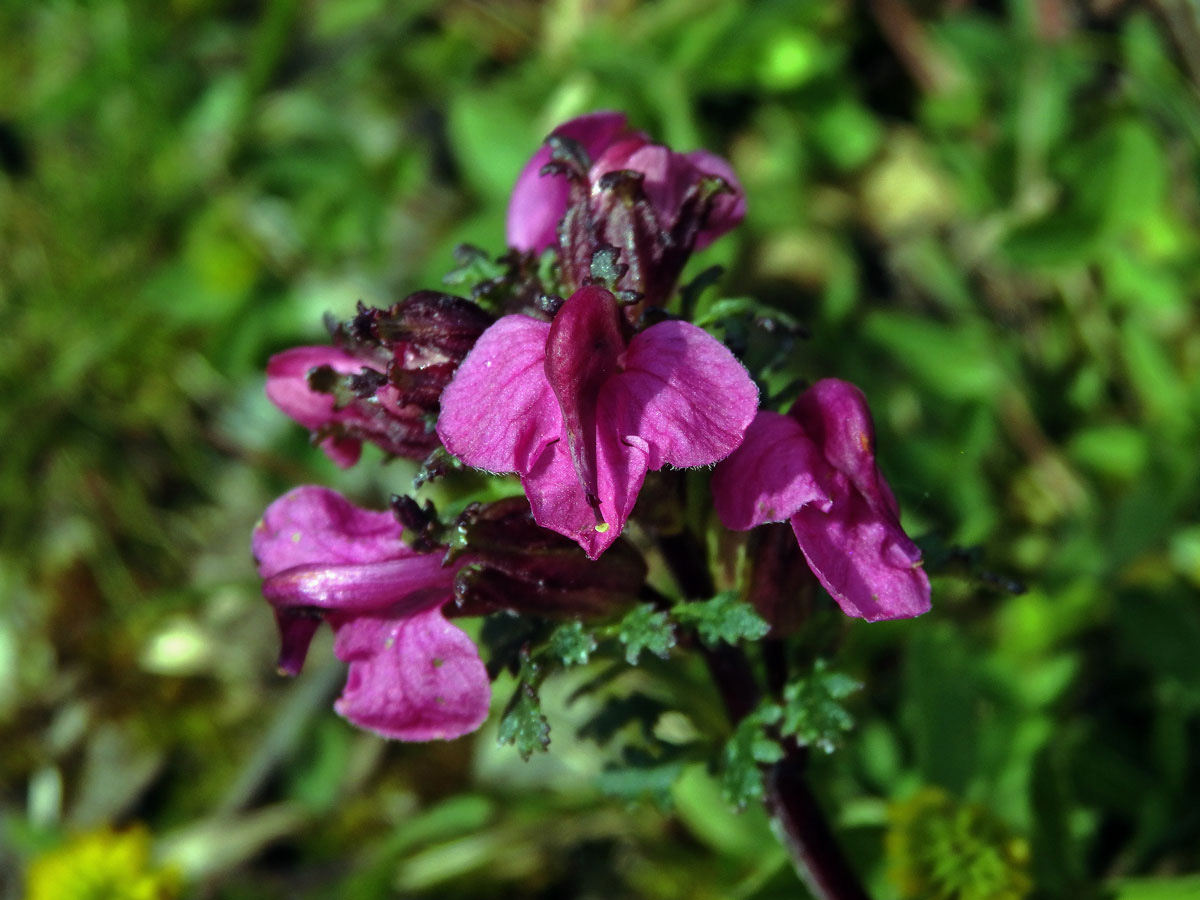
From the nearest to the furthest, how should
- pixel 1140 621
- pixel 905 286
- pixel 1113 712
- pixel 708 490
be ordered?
pixel 708 490 < pixel 1140 621 < pixel 1113 712 < pixel 905 286

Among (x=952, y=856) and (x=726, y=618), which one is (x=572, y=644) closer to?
(x=726, y=618)

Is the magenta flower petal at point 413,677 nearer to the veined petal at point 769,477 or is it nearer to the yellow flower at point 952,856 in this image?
the veined petal at point 769,477

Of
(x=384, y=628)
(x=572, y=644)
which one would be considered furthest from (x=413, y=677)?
(x=572, y=644)

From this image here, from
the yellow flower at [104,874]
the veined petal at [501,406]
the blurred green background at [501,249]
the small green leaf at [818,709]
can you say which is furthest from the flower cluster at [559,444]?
the yellow flower at [104,874]

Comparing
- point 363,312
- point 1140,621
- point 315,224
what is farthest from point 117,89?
point 1140,621

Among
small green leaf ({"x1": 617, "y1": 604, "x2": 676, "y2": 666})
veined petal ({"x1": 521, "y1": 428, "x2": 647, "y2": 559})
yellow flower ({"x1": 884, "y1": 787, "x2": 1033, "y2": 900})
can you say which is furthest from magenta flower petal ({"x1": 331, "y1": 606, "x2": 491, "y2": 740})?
yellow flower ({"x1": 884, "y1": 787, "x2": 1033, "y2": 900})

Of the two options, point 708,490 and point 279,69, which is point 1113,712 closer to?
point 708,490

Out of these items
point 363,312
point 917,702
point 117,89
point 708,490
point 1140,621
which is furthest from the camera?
point 117,89
